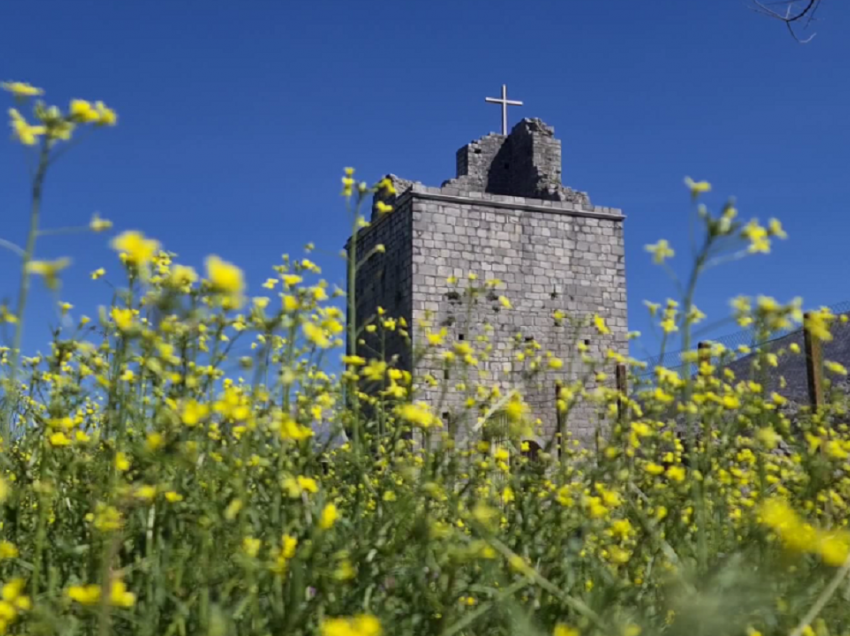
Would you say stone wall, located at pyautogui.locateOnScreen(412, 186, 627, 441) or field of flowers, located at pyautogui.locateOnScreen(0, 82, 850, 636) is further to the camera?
stone wall, located at pyautogui.locateOnScreen(412, 186, 627, 441)

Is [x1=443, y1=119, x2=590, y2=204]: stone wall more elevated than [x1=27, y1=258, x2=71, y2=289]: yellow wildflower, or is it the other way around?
[x1=443, y1=119, x2=590, y2=204]: stone wall

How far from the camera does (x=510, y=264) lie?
1614cm

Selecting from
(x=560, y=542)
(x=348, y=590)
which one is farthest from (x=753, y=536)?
(x=348, y=590)

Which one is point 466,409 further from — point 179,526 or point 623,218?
point 623,218

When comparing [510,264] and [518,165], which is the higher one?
[518,165]

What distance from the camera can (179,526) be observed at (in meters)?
2.20

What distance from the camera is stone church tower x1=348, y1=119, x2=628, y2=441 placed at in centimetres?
1526

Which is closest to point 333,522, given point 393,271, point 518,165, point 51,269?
point 51,269

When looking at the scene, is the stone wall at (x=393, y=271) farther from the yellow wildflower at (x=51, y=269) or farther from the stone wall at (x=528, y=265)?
the yellow wildflower at (x=51, y=269)

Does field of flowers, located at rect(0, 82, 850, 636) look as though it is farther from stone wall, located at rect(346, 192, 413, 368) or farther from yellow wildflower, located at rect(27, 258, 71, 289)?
stone wall, located at rect(346, 192, 413, 368)

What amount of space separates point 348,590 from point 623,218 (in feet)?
52.9

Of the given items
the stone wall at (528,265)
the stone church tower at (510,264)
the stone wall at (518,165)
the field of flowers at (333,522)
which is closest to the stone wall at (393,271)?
the stone church tower at (510,264)

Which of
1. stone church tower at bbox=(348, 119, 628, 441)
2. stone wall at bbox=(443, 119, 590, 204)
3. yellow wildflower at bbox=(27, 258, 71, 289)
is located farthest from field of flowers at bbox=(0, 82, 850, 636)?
stone wall at bbox=(443, 119, 590, 204)

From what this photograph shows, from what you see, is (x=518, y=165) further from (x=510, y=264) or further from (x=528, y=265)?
(x=510, y=264)
